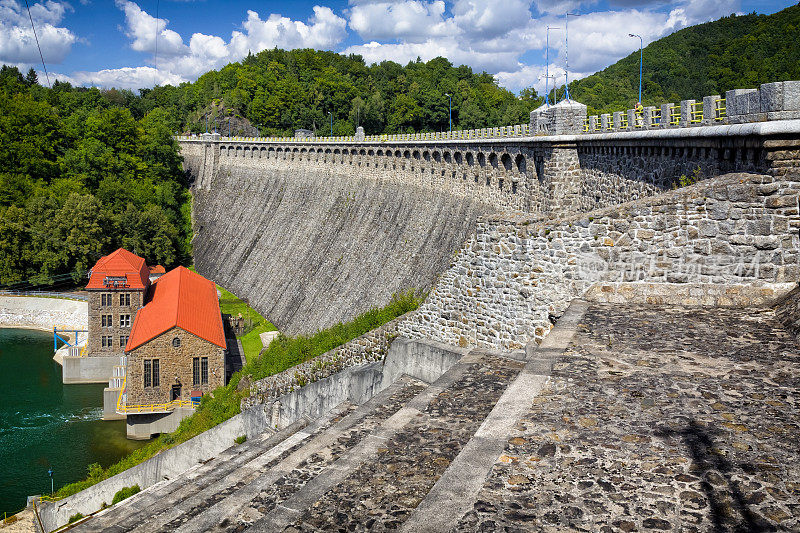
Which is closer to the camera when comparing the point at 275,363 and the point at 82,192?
the point at 275,363

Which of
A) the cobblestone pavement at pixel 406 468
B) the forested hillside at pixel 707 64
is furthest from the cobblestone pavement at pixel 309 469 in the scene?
the forested hillside at pixel 707 64

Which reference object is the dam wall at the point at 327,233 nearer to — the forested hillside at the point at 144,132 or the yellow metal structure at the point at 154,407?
the forested hillside at the point at 144,132

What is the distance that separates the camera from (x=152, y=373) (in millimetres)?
29312

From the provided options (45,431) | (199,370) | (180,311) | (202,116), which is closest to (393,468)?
(199,370)

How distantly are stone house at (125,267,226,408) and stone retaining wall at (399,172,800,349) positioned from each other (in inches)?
818

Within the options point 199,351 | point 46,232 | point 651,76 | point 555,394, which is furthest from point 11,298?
point 651,76

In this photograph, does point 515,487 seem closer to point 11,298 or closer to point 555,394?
point 555,394

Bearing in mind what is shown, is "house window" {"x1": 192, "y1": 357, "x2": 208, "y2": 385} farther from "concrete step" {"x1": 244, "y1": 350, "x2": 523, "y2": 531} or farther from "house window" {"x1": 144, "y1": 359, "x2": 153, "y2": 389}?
"concrete step" {"x1": 244, "y1": 350, "x2": 523, "y2": 531}

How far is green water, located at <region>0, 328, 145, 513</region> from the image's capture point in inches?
977

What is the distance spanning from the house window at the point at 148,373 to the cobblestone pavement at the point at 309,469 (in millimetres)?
20844

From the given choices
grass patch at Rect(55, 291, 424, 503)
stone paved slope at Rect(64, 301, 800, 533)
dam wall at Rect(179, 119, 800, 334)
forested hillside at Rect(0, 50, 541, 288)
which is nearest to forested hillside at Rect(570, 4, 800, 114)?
forested hillside at Rect(0, 50, 541, 288)

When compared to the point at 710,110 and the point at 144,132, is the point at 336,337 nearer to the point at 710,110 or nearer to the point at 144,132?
the point at 710,110

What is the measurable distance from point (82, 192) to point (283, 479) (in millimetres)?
53982

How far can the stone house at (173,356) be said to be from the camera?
95.2 ft
